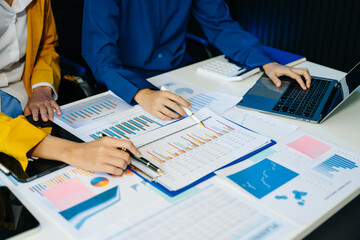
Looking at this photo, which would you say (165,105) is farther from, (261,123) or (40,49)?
(40,49)

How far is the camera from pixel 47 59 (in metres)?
1.69

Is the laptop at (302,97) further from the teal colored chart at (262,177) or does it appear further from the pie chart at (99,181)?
the pie chart at (99,181)

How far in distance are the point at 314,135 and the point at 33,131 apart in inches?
32.7

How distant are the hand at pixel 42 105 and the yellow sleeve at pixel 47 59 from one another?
0.20 ft

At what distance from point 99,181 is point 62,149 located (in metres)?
0.15

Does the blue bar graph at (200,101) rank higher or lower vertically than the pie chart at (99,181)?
higher

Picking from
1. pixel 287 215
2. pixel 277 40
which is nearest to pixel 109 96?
pixel 287 215

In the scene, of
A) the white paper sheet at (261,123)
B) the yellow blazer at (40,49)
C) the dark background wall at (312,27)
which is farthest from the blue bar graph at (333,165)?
the dark background wall at (312,27)

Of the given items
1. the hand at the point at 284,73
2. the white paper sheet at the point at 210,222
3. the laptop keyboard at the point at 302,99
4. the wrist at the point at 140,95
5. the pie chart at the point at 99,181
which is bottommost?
the pie chart at the point at 99,181

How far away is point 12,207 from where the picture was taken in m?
0.85

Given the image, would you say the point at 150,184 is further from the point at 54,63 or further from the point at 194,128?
the point at 54,63

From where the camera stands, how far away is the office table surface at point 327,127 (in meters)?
0.82

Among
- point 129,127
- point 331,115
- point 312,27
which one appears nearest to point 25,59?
point 129,127

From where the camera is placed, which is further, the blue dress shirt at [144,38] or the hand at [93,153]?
the blue dress shirt at [144,38]
